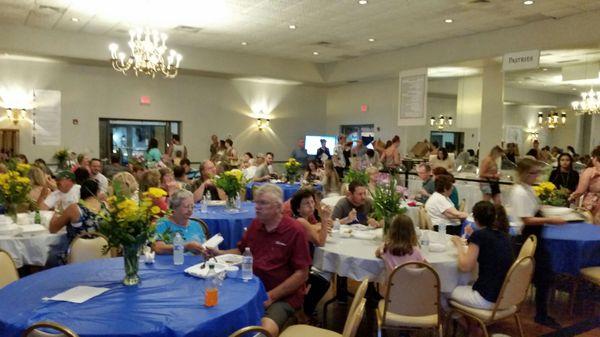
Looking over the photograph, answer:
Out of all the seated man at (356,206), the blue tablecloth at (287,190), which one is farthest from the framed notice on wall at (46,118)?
the seated man at (356,206)

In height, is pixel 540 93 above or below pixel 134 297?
above

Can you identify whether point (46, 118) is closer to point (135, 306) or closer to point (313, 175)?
point (313, 175)

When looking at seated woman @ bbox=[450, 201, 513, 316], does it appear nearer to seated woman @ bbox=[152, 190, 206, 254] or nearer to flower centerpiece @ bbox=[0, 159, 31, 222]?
seated woman @ bbox=[152, 190, 206, 254]

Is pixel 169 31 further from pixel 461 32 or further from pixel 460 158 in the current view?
pixel 460 158

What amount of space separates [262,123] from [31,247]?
443 inches

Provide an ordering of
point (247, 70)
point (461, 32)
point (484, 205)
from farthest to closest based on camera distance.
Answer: point (247, 70)
point (461, 32)
point (484, 205)

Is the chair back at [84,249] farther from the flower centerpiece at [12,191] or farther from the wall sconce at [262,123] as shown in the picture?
the wall sconce at [262,123]

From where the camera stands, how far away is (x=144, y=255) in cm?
331

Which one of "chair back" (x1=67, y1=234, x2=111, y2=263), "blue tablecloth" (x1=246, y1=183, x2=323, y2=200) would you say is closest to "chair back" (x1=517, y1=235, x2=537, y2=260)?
"chair back" (x1=67, y1=234, x2=111, y2=263)

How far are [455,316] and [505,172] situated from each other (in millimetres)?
7609

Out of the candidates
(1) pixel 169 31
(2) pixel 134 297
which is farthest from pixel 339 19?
(2) pixel 134 297

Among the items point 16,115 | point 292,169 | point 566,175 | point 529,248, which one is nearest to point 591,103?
point 566,175

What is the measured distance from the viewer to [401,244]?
3.49 m

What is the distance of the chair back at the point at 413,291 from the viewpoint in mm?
3182
